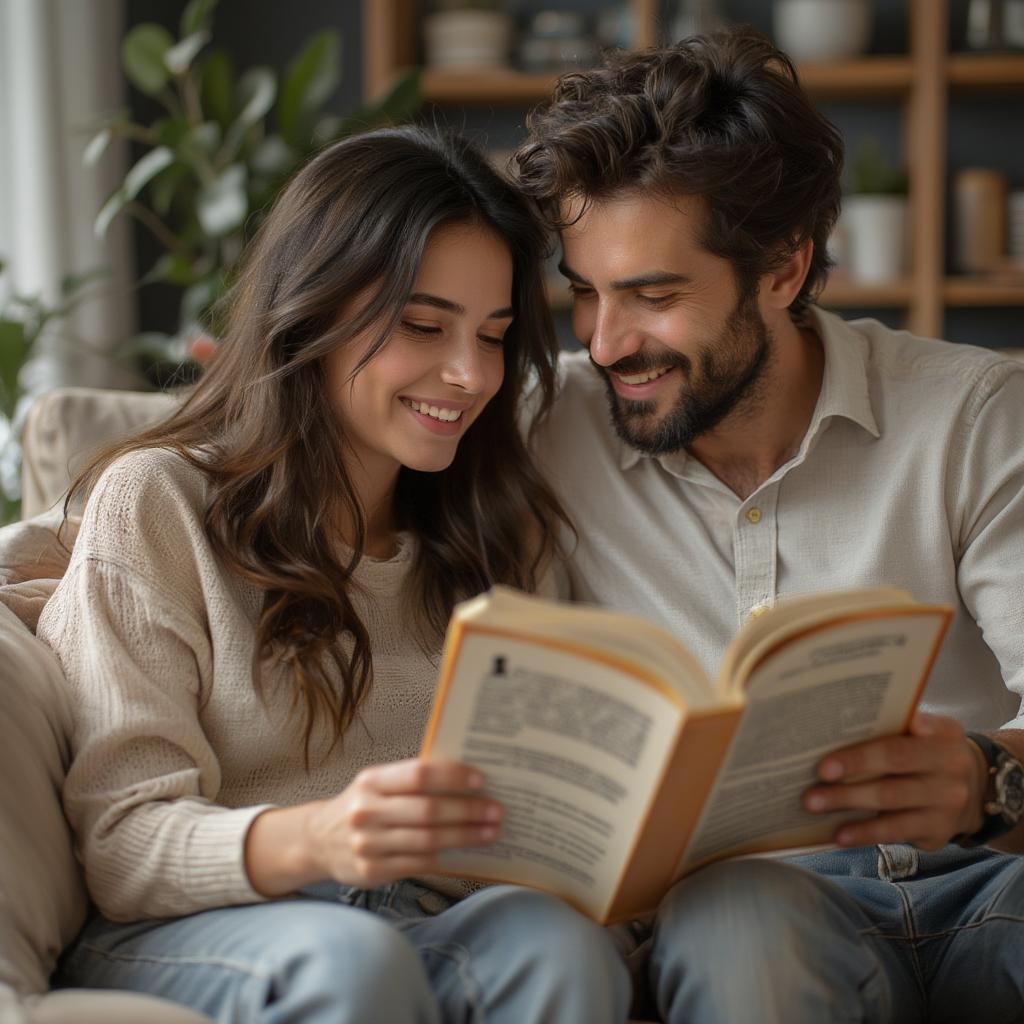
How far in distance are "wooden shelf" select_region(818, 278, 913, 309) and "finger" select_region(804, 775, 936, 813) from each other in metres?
2.23

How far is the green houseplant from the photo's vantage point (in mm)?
2865

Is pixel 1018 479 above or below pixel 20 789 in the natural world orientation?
above

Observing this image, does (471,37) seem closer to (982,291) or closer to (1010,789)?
(982,291)

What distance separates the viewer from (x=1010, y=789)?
52.8 inches

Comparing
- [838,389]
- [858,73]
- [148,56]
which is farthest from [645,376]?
[858,73]

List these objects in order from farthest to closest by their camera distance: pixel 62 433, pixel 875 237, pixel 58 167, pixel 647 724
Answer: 1. pixel 875 237
2. pixel 58 167
3. pixel 62 433
4. pixel 647 724

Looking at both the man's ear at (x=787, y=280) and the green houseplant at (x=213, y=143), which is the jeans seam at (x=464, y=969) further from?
the green houseplant at (x=213, y=143)

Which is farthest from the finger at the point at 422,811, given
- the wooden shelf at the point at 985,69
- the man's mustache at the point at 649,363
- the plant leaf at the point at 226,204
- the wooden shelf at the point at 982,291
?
the wooden shelf at the point at 985,69

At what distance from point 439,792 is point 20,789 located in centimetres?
43

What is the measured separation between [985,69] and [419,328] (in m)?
2.25

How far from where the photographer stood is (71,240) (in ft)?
10.7

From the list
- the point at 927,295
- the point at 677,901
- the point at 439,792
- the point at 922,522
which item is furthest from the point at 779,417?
the point at 927,295

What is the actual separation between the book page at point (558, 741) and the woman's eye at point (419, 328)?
573mm

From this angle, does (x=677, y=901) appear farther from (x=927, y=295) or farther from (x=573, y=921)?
(x=927, y=295)
